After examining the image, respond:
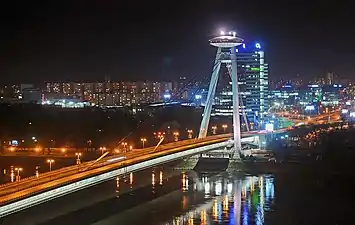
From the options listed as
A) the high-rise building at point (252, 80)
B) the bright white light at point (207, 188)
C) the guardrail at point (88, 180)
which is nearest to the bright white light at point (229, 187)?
the bright white light at point (207, 188)

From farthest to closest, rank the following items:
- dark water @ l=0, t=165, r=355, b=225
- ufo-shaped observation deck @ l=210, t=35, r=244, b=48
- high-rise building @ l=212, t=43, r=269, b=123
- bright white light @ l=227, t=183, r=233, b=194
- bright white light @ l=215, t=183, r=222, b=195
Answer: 1. high-rise building @ l=212, t=43, r=269, b=123
2. ufo-shaped observation deck @ l=210, t=35, r=244, b=48
3. bright white light @ l=227, t=183, r=233, b=194
4. bright white light @ l=215, t=183, r=222, b=195
5. dark water @ l=0, t=165, r=355, b=225

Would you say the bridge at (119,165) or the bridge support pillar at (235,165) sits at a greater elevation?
the bridge at (119,165)

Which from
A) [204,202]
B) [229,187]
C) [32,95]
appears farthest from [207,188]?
[32,95]

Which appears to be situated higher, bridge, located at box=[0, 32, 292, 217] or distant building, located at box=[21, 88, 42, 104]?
distant building, located at box=[21, 88, 42, 104]

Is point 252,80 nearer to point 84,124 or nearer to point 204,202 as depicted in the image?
point 84,124

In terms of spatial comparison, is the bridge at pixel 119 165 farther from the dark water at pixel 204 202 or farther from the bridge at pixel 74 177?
the dark water at pixel 204 202

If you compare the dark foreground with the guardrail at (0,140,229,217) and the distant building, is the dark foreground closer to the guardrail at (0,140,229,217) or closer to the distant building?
the guardrail at (0,140,229,217)

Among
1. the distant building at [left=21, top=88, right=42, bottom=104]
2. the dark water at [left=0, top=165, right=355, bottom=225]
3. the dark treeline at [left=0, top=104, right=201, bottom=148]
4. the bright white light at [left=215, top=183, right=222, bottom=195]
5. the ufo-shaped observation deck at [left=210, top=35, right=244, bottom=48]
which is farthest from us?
the distant building at [left=21, top=88, right=42, bottom=104]

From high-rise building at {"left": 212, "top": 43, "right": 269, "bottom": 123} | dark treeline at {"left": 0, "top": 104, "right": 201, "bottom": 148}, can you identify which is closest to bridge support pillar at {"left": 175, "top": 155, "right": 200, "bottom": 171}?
dark treeline at {"left": 0, "top": 104, "right": 201, "bottom": 148}

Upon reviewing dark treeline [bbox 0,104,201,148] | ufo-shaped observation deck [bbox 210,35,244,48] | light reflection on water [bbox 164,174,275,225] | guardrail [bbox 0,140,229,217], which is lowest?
light reflection on water [bbox 164,174,275,225]
